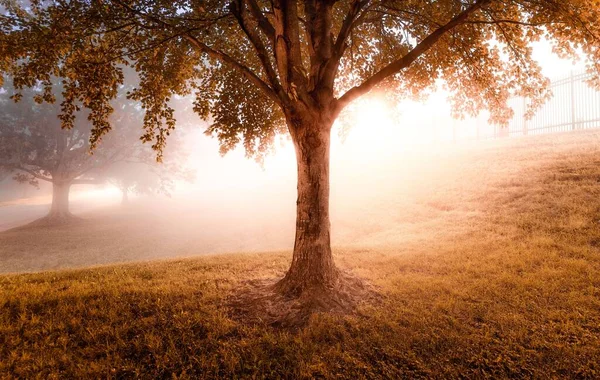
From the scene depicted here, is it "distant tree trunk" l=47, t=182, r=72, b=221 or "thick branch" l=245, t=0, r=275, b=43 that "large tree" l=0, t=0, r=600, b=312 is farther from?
"distant tree trunk" l=47, t=182, r=72, b=221

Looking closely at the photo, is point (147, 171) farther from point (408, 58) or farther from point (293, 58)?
point (408, 58)

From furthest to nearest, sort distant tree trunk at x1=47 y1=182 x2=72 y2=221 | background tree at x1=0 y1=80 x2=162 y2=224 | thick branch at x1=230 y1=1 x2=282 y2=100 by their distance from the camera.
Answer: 1. distant tree trunk at x1=47 y1=182 x2=72 y2=221
2. background tree at x1=0 y1=80 x2=162 y2=224
3. thick branch at x1=230 y1=1 x2=282 y2=100

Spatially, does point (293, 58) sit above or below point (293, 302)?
above

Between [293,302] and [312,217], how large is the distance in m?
1.61

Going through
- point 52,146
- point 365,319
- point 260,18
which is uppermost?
point 52,146

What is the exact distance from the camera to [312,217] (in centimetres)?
610

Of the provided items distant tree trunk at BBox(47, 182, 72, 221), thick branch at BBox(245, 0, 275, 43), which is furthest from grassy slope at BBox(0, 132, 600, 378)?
distant tree trunk at BBox(47, 182, 72, 221)

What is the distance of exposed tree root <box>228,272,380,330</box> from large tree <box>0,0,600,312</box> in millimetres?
107

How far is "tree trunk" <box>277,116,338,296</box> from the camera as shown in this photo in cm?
599

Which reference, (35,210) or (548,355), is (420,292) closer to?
(548,355)

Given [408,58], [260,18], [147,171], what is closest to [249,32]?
[260,18]

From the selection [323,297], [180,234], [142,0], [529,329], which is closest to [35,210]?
[180,234]

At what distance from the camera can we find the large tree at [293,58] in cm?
591

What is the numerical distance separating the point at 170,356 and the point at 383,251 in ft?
24.7
